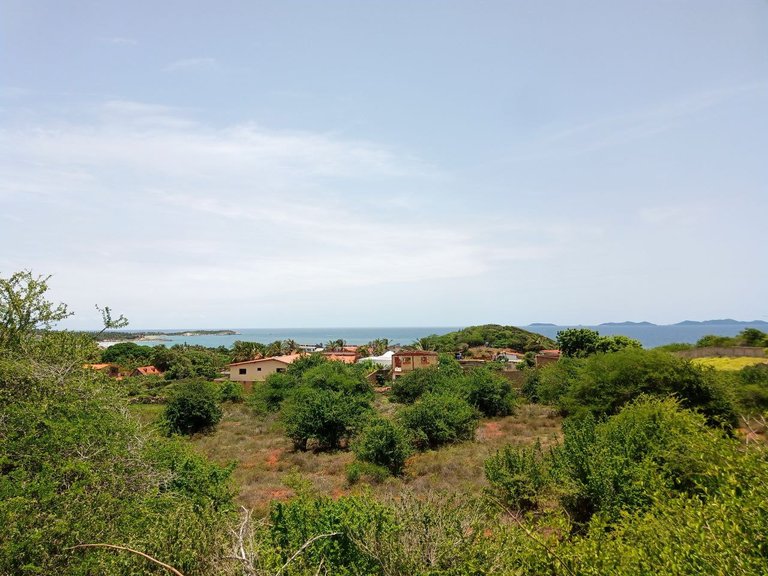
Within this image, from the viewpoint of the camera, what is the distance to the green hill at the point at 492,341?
103938 millimetres

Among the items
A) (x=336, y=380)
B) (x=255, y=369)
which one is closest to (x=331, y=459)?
(x=336, y=380)

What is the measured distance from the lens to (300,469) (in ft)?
69.7

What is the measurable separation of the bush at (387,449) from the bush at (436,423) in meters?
3.99

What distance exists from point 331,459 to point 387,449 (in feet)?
13.5

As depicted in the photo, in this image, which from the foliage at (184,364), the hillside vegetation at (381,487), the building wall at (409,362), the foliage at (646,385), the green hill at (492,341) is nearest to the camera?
the hillside vegetation at (381,487)

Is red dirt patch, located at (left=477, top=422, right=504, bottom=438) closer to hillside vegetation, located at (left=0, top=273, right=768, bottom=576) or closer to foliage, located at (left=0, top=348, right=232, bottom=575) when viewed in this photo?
hillside vegetation, located at (left=0, top=273, right=768, bottom=576)

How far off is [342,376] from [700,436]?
26.3 metres

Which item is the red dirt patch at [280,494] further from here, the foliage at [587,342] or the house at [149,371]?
the house at [149,371]

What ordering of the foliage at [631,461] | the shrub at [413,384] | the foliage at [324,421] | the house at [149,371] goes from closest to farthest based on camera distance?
the foliage at [631,461], the foliage at [324,421], the shrub at [413,384], the house at [149,371]

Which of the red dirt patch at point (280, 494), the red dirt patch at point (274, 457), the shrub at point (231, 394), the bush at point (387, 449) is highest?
the bush at point (387, 449)

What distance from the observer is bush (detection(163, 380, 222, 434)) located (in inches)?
1171

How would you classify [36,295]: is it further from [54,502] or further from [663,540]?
[663,540]

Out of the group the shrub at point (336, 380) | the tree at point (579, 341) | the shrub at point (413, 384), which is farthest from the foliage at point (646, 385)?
the tree at point (579, 341)

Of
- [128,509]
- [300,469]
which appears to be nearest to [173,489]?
[128,509]
